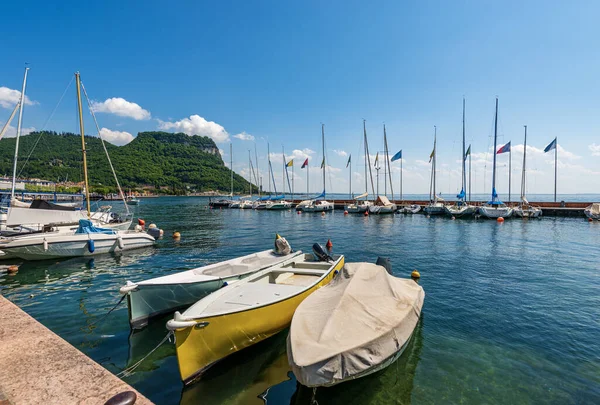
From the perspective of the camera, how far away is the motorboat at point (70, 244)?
15861 millimetres

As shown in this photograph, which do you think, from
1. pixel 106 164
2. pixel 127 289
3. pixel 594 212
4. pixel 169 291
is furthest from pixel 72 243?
pixel 106 164

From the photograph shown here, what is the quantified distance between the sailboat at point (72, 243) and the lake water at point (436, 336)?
2.51ft

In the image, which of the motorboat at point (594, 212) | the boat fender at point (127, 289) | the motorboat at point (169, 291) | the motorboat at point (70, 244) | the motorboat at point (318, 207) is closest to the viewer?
the boat fender at point (127, 289)

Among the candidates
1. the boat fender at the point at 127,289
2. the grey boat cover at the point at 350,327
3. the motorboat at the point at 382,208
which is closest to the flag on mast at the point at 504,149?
the motorboat at the point at 382,208

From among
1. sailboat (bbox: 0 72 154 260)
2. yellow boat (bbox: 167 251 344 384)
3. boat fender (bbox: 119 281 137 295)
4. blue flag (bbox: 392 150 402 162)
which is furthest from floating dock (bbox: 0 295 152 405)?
blue flag (bbox: 392 150 402 162)

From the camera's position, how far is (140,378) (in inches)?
250

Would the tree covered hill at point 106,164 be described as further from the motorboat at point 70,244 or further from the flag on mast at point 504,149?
the flag on mast at point 504,149

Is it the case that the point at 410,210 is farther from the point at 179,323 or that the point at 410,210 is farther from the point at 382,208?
the point at 179,323

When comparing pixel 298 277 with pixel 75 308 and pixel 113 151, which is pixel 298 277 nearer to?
pixel 75 308

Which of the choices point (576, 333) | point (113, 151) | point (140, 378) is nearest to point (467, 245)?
point (576, 333)

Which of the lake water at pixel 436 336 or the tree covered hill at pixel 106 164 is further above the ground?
the tree covered hill at pixel 106 164

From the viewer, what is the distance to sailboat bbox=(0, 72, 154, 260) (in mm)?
15867

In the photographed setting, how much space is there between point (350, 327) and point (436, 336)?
4.41 m

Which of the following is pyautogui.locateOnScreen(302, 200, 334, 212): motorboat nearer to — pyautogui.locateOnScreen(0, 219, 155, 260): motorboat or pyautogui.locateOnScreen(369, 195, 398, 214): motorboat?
pyautogui.locateOnScreen(369, 195, 398, 214): motorboat
